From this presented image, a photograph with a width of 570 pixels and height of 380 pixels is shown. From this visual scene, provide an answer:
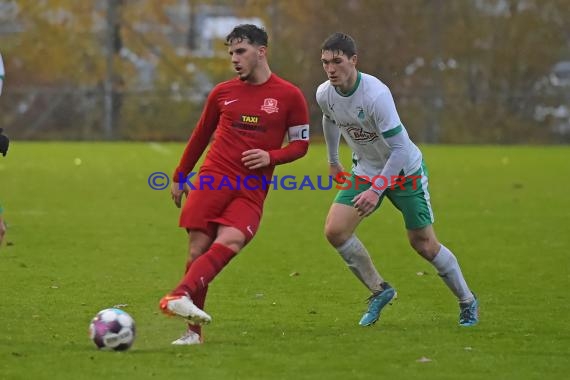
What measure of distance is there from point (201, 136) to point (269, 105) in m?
0.51

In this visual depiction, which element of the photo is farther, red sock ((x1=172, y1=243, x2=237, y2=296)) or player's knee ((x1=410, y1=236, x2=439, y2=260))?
player's knee ((x1=410, y1=236, x2=439, y2=260))

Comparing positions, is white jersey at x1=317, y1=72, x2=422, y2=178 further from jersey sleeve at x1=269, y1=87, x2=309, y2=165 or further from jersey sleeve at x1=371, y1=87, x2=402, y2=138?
jersey sleeve at x1=269, y1=87, x2=309, y2=165

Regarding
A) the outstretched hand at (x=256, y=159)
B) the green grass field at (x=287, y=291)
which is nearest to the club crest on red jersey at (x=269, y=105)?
the outstretched hand at (x=256, y=159)

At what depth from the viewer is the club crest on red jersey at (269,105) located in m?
7.68

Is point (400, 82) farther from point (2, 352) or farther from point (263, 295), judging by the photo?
point (2, 352)

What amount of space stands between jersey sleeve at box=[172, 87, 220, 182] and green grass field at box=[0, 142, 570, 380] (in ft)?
3.55

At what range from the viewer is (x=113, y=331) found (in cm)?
724

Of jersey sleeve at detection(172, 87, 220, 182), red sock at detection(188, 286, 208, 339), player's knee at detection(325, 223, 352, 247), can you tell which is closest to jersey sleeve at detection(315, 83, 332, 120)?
player's knee at detection(325, 223, 352, 247)

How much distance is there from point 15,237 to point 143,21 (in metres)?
34.9

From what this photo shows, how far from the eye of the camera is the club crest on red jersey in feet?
25.2

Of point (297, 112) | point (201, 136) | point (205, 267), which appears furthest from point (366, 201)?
point (205, 267)

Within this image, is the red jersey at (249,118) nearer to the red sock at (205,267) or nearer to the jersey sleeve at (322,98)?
the red sock at (205,267)

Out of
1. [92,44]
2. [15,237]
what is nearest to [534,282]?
[15,237]

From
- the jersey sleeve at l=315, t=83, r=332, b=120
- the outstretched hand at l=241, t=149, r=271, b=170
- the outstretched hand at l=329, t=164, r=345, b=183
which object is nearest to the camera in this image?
the outstretched hand at l=241, t=149, r=271, b=170
